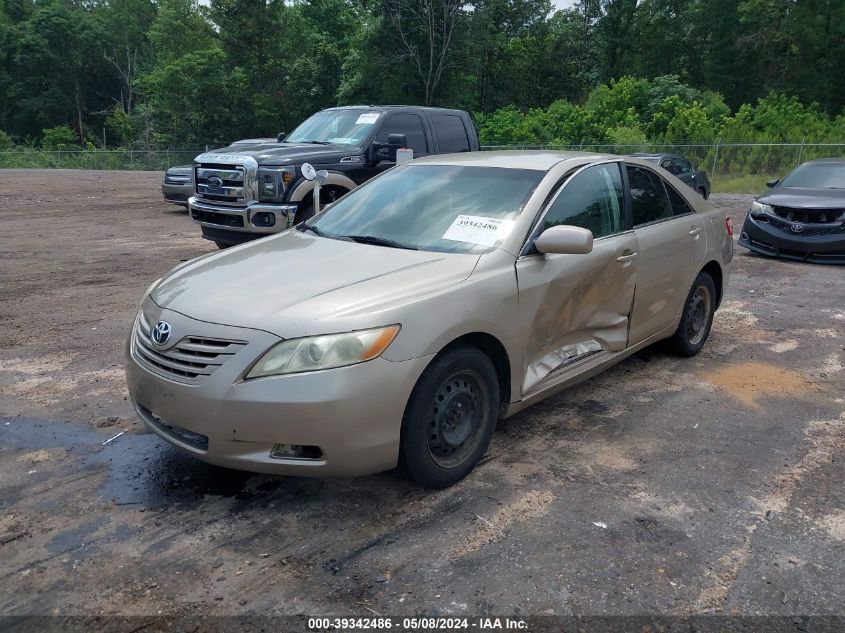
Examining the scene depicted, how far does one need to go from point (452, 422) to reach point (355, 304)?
2.65 feet

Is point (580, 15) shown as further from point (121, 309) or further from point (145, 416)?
point (145, 416)

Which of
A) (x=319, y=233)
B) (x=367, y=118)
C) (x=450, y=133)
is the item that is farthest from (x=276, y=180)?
(x=319, y=233)

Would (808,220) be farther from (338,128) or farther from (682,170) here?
(682,170)

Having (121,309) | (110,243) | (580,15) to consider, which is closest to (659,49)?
(580,15)

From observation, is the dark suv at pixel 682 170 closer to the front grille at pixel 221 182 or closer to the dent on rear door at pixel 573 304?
the front grille at pixel 221 182

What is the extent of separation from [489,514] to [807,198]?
948 centimetres

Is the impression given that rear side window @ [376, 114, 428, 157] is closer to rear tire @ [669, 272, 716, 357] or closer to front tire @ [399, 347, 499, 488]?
rear tire @ [669, 272, 716, 357]

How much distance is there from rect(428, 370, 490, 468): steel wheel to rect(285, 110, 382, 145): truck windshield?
6.89m

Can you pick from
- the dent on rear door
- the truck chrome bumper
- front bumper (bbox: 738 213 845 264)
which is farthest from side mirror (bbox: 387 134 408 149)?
front bumper (bbox: 738 213 845 264)

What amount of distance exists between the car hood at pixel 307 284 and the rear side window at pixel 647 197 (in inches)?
71.6

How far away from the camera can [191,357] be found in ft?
10.9

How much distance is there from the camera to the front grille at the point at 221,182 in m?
9.35

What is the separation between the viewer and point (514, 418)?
4.70 m

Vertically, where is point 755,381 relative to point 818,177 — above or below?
below
